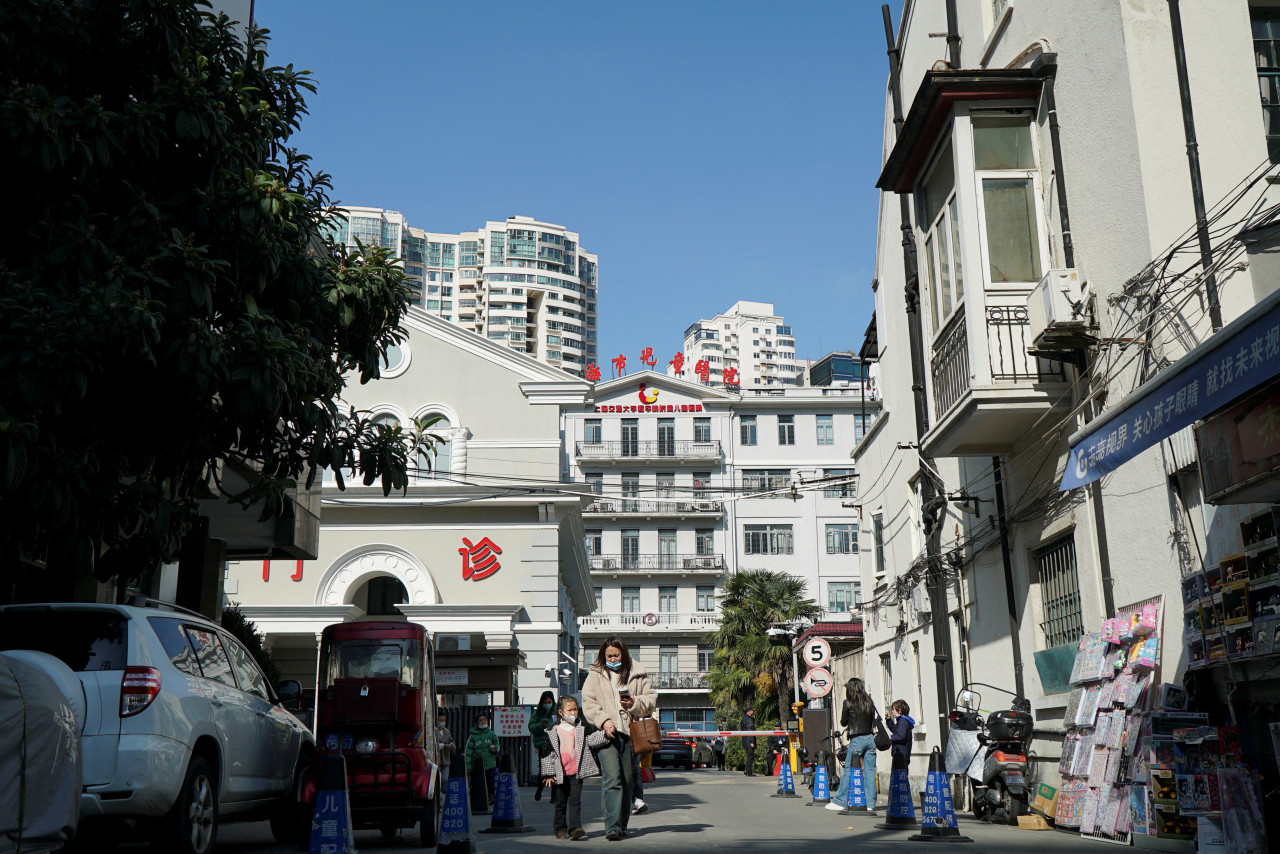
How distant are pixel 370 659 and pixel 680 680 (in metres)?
54.9

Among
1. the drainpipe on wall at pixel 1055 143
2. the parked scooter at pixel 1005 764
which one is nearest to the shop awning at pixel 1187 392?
the drainpipe on wall at pixel 1055 143

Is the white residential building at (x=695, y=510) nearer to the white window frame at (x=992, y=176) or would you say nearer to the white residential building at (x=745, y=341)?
the white window frame at (x=992, y=176)

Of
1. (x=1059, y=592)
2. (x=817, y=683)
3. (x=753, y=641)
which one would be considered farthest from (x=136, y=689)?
(x=753, y=641)

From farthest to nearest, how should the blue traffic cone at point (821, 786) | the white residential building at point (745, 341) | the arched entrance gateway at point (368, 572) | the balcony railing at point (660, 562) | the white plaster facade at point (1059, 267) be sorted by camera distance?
the white residential building at point (745, 341)
the balcony railing at point (660, 562)
the arched entrance gateway at point (368, 572)
the blue traffic cone at point (821, 786)
the white plaster facade at point (1059, 267)

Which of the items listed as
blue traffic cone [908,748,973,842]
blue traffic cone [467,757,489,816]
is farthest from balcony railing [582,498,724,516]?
blue traffic cone [908,748,973,842]

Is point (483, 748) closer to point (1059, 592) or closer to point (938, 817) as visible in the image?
point (938, 817)

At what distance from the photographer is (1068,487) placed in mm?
10109

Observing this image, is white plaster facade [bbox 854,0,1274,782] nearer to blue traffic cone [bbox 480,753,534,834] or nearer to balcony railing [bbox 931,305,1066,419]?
balcony railing [bbox 931,305,1066,419]

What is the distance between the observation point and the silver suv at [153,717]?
304 inches

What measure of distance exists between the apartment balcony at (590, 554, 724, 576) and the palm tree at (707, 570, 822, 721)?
16.9 metres

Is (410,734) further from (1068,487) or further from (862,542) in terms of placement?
(862,542)

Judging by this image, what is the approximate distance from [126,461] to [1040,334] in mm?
8672

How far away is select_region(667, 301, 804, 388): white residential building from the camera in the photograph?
182 meters

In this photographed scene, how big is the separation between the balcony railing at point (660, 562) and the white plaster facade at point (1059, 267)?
161ft
